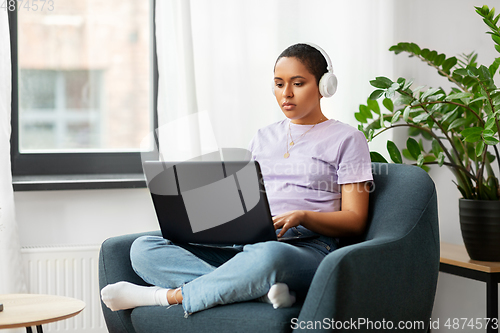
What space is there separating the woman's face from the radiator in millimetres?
986

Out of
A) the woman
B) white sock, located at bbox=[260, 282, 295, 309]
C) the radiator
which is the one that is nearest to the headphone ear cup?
the woman

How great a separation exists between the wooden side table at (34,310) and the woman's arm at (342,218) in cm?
59

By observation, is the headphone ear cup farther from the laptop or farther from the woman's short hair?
the laptop

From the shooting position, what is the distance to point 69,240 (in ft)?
6.52

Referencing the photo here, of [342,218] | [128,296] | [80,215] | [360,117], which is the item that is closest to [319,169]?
[342,218]

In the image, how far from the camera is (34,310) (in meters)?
1.29

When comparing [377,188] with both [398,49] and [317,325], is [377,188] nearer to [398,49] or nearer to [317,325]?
[317,325]

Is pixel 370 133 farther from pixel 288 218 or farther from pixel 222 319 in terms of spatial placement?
pixel 222 319

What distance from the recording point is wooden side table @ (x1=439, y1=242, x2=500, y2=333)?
1563 millimetres

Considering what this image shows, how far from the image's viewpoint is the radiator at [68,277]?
1.87 m

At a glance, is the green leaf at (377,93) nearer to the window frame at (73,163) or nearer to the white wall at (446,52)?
the white wall at (446,52)

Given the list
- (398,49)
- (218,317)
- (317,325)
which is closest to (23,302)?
(218,317)

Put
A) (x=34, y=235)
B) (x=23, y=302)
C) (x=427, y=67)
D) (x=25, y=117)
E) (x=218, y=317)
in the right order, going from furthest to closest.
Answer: (x=427, y=67)
(x=25, y=117)
(x=34, y=235)
(x=23, y=302)
(x=218, y=317)

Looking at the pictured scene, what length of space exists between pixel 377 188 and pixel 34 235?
4.40 ft
